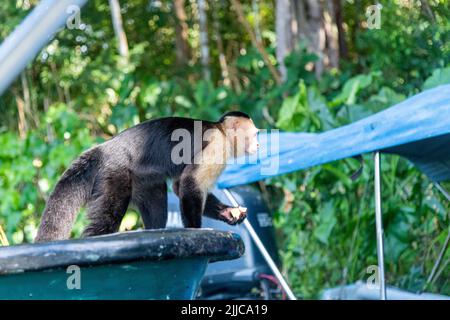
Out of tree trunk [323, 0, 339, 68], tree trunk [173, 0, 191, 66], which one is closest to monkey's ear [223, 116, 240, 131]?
tree trunk [323, 0, 339, 68]

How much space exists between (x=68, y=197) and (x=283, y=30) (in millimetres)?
7816

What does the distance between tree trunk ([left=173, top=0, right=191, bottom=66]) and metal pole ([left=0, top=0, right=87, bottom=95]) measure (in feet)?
41.0

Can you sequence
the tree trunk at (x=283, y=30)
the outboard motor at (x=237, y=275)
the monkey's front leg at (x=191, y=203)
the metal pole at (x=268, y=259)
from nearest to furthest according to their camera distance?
the monkey's front leg at (x=191, y=203)
the metal pole at (x=268, y=259)
the outboard motor at (x=237, y=275)
the tree trunk at (x=283, y=30)

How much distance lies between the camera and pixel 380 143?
404cm

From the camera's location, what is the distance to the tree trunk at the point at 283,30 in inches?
416

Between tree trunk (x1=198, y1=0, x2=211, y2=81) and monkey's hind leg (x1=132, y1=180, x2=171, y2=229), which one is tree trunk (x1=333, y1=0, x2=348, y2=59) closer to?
tree trunk (x1=198, y1=0, x2=211, y2=81)

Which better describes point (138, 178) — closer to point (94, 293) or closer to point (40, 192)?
point (94, 293)

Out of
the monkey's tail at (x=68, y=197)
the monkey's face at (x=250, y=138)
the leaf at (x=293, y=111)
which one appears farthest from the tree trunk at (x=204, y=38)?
the monkey's tail at (x=68, y=197)

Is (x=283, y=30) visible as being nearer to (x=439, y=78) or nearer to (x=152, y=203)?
(x=439, y=78)

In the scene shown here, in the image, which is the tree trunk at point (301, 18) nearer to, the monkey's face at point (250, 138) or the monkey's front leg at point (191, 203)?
the monkey's face at point (250, 138)

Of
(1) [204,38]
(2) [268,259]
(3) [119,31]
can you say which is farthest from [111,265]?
(3) [119,31]

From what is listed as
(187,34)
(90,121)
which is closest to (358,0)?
(187,34)

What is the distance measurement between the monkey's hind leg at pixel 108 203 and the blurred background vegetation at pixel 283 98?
2.35ft

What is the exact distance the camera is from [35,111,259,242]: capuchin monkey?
3.12 m
